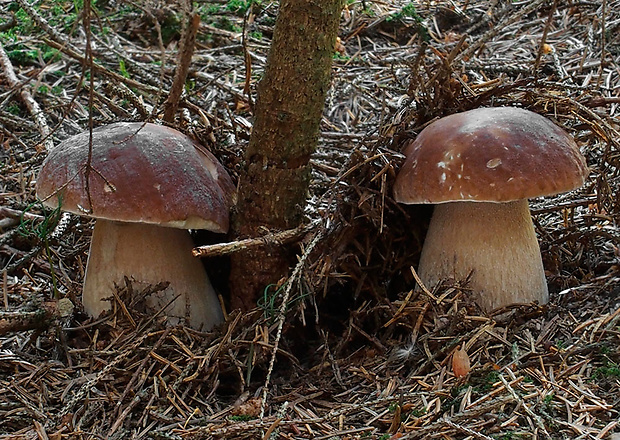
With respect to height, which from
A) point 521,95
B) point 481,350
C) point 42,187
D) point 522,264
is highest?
point 521,95

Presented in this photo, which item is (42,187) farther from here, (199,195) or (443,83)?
(443,83)

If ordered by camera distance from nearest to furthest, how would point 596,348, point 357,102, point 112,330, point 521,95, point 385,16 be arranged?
point 596,348 < point 112,330 < point 521,95 < point 357,102 < point 385,16

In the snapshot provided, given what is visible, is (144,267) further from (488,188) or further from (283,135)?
(488,188)

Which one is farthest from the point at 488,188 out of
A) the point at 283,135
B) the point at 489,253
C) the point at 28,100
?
the point at 28,100

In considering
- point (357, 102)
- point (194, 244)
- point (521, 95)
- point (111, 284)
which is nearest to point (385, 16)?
point (357, 102)

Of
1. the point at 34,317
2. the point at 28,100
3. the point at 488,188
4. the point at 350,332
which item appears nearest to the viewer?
the point at 488,188

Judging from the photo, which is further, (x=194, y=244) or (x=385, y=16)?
(x=385, y=16)
